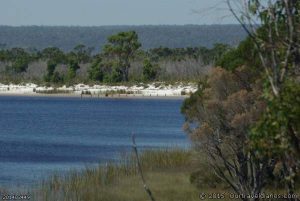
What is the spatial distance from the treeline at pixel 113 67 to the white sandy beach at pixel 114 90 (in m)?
1.88

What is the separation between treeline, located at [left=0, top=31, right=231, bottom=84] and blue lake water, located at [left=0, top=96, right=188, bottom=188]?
18.0ft

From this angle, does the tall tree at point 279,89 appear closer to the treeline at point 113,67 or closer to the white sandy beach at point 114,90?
the white sandy beach at point 114,90

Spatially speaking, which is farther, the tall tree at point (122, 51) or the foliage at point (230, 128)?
the tall tree at point (122, 51)

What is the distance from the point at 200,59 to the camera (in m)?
109

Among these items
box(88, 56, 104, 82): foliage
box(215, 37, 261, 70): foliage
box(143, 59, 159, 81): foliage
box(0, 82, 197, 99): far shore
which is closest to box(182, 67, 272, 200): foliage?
box(215, 37, 261, 70): foliage

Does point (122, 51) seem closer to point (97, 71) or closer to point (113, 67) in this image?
point (113, 67)

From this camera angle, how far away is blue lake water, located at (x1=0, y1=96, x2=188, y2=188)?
32062mm

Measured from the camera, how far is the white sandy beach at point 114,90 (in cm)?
8762

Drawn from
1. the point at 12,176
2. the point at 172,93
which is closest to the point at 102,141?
the point at 12,176

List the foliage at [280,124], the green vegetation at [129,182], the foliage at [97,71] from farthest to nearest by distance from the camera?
the foliage at [97,71] < the green vegetation at [129,182] < the foliage at [280,124]

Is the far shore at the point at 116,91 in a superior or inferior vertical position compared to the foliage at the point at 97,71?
inferior

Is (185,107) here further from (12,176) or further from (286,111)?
(286,111)

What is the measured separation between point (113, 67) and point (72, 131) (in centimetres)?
4198

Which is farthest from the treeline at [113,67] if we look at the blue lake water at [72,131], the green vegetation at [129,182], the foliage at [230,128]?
the foliage at [230,128]
